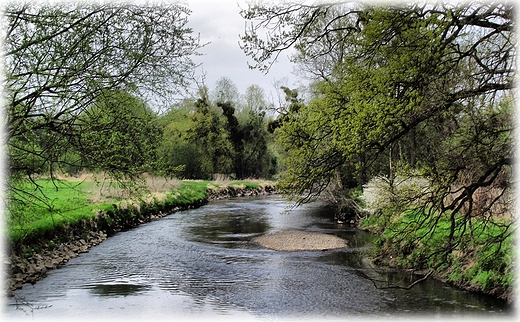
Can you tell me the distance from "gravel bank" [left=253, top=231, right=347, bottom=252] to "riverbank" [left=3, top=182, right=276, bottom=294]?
5669mm

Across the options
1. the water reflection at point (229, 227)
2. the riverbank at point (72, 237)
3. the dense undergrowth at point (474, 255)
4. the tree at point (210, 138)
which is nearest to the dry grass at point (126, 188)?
the riverbank at point (72, 237)

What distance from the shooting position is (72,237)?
16.3 meters

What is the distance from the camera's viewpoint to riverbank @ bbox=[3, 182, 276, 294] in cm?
1204

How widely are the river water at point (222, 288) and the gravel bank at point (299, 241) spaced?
613 mm

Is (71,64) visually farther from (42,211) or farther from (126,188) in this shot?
(42,211)

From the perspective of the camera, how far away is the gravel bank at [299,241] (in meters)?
17.5

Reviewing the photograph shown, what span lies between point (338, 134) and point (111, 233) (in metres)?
14.3

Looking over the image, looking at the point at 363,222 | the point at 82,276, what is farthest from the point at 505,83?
the point at 363,222

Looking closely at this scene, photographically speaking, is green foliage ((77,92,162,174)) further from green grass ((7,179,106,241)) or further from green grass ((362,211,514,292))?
green grass ((362,211,514,292))

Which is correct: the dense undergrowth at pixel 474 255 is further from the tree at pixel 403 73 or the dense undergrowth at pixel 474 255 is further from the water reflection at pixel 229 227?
the water reflection at pixel 229 227

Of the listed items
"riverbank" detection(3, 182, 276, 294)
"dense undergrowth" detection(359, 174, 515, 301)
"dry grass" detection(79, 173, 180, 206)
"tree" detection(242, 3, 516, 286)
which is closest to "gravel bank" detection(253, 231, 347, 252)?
"dense undergrowth" detection(359, 174, 515, 301)

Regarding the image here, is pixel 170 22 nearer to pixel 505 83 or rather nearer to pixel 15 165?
pixel 15 165

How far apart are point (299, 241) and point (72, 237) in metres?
8.43

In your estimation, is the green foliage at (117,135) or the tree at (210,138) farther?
the tree at (210,138)
